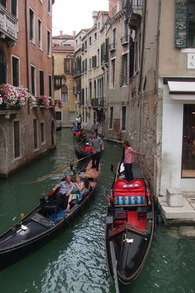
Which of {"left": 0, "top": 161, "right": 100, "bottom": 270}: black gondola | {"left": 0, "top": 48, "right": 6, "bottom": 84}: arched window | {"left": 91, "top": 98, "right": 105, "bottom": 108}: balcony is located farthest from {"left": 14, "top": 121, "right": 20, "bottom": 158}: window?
{"left": 91, "top": 98, "right": 105, "bottom": 108}: balcony

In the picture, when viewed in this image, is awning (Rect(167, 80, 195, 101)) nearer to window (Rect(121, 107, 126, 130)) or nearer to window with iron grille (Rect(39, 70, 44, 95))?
window with iron grille (Rect(39, 70, 44, 95))

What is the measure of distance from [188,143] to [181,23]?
102 inches

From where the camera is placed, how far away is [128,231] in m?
4.65

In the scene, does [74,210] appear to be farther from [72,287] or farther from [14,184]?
[14,184]

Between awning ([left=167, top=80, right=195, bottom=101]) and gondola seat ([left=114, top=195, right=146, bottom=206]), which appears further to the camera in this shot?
awning ([left=167, top=80, right=195, bottom=101])

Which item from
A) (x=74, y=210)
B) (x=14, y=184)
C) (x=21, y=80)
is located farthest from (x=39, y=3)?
(x=74, y=210)

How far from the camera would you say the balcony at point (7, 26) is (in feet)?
29.4

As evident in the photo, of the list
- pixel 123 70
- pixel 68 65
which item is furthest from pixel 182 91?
pixel 68 65

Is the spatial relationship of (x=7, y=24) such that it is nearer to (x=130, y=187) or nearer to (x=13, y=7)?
(x=13, y=7)

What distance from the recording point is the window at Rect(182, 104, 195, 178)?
22.9 feet

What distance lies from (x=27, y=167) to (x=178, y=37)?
7.71m

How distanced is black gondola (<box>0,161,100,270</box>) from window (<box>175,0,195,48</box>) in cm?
402

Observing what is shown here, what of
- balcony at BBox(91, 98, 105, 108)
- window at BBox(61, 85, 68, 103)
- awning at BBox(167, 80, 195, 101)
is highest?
window at BBox(61, 85, 68, 103)

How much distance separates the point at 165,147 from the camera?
22.7 feet
